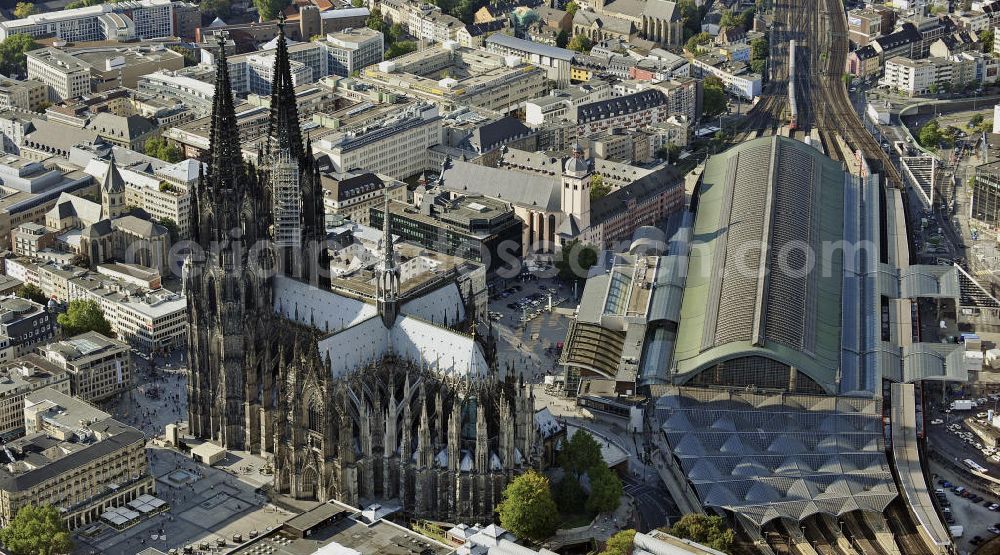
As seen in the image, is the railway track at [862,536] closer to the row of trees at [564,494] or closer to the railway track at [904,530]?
the railway track at [904,530]

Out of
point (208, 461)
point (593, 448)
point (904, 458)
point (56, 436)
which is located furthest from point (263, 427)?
point (904, 458)

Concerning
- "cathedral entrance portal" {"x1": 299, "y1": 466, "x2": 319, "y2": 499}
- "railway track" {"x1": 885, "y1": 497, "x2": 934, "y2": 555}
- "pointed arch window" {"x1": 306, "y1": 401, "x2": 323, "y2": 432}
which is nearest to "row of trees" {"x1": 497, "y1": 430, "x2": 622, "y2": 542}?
"pointed arch window" {"x1": 306, "y1": 401, "x2": 323, "y2": 432}

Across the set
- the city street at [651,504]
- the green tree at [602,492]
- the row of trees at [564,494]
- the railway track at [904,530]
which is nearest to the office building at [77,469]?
the row of trees at [564,494]

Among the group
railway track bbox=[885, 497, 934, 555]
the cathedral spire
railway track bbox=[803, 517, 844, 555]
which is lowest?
railway track bbox=[803, 517, 844, 555]

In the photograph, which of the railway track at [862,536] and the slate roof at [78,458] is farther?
the slate roof at [78,458]

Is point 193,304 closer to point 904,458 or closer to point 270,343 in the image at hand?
point 270,343

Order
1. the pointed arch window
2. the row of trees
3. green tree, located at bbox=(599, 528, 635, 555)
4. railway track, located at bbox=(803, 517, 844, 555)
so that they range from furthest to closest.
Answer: the pointed arch window
railway track, located at bbox=(803, 517, 844, 555)
the row of trees
green tree, located at bbox=(599, 528, 635, 555)

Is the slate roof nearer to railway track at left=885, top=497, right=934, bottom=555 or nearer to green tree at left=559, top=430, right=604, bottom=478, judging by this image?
green tree at left=559, top=430, right=604, bottom=478
